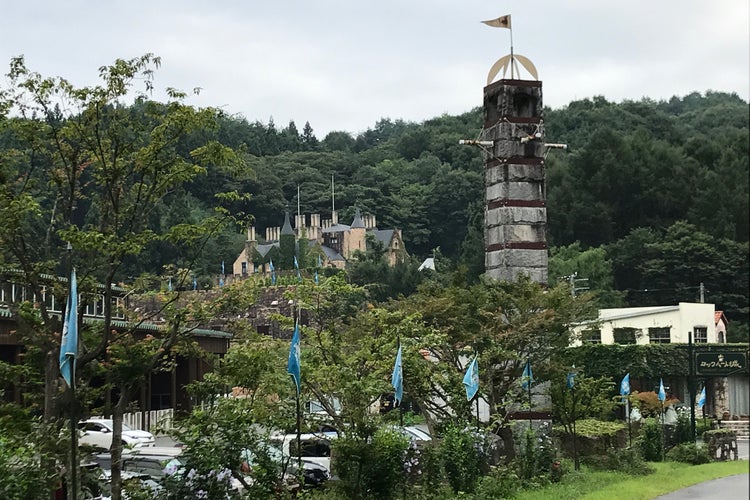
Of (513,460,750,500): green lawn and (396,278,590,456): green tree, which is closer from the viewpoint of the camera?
(513,460,750,500): green lawn

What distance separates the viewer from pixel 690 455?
25.0 metres

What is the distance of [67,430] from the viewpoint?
15633 millimetres

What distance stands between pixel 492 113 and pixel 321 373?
10.8 meters

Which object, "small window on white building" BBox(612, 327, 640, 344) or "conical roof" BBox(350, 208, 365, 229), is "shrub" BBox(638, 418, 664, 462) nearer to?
"small window on white building" BBox(612, 327, 640, 344)

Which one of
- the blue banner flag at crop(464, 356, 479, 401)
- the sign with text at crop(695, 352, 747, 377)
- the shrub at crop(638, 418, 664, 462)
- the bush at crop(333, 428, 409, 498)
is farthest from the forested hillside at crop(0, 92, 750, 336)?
the shrub at crop(638, 418, 664, 462)

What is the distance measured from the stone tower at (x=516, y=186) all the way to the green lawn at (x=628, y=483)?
6151 millimetres

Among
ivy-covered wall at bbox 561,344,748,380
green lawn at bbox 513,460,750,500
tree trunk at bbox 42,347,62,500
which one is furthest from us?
ivy-covered wall at bbox 561,344,748,380

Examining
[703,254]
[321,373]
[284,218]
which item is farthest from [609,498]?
[284,218]

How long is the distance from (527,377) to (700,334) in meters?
29.4

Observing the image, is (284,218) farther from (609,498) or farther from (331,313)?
(609,498)

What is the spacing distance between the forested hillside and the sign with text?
358 centimetres

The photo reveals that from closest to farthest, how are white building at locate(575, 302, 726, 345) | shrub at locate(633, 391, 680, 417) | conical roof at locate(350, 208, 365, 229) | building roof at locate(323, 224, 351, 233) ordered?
1. shrub at locate(633, 391, 680, 417)
2. white building at locate(575, 302, 726, 345)
3. conical roof at locate(350, 208, 365, 229)
4. building roof at locate(323, 224, 351, 233)

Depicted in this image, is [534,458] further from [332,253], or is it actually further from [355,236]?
[332,253]

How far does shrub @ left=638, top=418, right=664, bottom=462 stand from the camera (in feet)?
82.0
